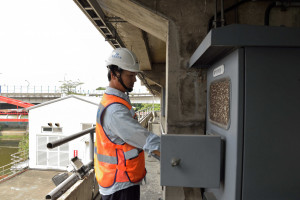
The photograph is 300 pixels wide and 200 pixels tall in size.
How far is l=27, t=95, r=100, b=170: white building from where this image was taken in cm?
1619

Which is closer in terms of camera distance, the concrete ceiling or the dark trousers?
the dark trousers

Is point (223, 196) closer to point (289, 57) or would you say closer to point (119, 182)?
point (119, 182)

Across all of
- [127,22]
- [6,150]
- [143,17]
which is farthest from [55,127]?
[6,150]

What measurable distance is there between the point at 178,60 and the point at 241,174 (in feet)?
5.30

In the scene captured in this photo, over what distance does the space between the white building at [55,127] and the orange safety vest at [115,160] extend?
14478 millimetres

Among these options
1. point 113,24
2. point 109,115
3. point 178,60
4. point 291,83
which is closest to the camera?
point 291,83

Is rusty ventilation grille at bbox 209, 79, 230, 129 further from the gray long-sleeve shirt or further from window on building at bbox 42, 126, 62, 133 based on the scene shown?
window on building at bbox 42, 126, 62, 133

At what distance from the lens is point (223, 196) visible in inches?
66.2

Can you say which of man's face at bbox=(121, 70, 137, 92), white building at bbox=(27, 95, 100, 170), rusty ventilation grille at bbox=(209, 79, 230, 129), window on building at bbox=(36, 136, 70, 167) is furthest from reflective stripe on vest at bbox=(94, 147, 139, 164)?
window on building at bbox=(36, 136, 70, 167)

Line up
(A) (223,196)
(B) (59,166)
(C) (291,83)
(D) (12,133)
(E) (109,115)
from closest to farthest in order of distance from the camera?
1. (C) (291,83)
2. (A) (223,196)
3. (E) (109,115)
4. (B) (59,166)
5. (D) (12,133)

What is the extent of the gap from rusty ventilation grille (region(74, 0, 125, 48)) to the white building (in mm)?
11184

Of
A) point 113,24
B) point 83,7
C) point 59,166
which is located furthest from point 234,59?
point 59,166

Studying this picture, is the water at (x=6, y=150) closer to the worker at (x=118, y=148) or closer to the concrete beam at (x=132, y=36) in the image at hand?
the concrete beam at (x=132, y=36)

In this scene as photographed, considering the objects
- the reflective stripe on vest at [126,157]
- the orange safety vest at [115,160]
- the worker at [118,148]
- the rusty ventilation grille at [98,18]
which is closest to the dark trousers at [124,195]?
the worker at [118,148]
